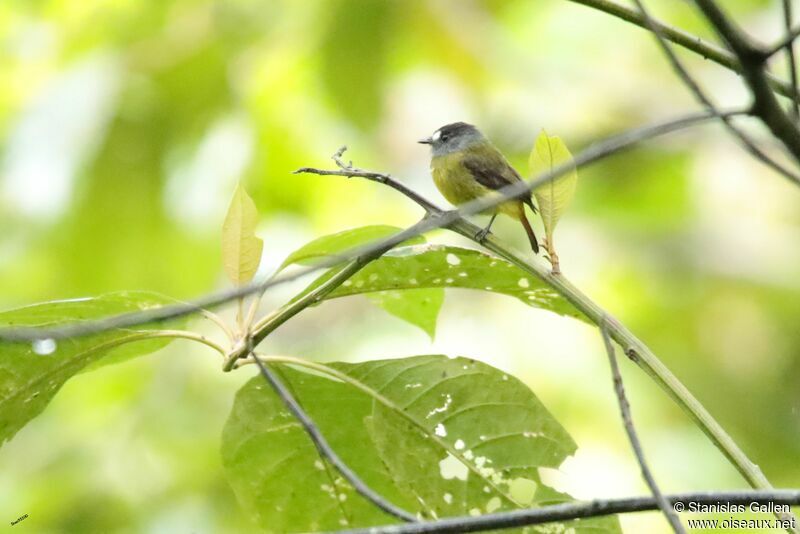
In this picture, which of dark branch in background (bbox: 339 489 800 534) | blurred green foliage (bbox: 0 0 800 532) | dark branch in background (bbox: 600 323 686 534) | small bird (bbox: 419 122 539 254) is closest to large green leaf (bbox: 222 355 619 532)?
dark branch in background (bbox: 600 323 686 534)

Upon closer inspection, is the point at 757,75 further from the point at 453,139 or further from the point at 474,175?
the point at 453,139

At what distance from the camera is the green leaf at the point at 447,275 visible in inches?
59.1

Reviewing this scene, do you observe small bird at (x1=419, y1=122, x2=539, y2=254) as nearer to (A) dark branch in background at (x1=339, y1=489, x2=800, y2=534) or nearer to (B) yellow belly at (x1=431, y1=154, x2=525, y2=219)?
(B) yellow belly at (x1=431, y1=154, x2=525, y2=219)

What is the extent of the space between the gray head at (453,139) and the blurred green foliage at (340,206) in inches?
3.7

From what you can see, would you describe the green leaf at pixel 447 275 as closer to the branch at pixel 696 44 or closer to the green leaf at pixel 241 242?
the green leaf at pixel 241 242

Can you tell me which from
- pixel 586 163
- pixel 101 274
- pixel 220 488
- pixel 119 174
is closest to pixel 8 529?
pixel 220 488

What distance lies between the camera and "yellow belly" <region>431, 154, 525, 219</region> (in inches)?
122

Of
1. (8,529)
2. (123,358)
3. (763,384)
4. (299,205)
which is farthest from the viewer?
(763,384)

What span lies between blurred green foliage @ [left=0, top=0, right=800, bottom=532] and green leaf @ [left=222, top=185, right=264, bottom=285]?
136cm

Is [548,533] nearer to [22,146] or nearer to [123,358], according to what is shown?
[123,358]

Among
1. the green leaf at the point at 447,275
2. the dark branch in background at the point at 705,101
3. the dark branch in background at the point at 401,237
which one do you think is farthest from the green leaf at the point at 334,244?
the dark branch in background at the point at 705,101

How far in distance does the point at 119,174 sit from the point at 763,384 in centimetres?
295

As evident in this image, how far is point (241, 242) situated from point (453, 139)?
2.18 m

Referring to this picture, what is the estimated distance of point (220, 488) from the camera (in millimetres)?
3459
